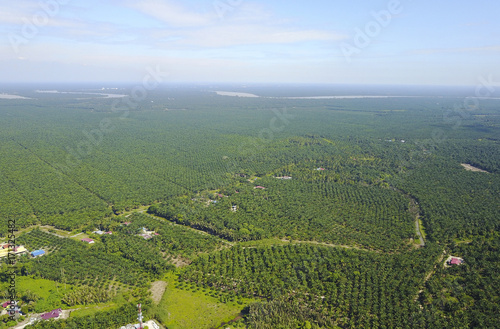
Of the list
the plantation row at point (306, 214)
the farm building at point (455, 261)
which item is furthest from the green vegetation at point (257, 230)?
the farm building at point (455, 261)

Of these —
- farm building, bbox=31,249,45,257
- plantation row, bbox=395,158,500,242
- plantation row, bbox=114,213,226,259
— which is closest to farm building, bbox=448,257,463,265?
plantation row, bbox=395,158,500,242

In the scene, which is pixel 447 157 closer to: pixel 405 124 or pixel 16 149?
pixel 405 124

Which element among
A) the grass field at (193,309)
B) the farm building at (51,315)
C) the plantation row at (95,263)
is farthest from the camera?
the plantation row at (95,263)

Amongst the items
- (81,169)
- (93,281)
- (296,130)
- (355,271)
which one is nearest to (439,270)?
Result: (355,271)

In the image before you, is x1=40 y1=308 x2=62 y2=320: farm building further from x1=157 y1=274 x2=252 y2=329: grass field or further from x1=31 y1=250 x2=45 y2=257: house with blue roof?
x1=31 y1=250 x2=45 y2=257: house with blue roof

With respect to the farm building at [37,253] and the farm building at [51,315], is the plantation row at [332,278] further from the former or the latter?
the farm building at [37,253]

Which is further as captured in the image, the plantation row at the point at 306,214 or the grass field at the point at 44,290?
the plantation row at the point at 306,214

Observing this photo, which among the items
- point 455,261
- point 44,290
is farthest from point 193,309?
point 455,261
